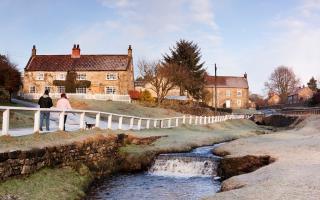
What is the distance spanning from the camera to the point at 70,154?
594 inches

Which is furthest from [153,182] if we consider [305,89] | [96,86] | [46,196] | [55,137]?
[305,89]

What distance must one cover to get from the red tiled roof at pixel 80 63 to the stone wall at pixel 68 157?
173ft

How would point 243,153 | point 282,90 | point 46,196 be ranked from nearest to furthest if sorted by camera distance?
point 46,196
point 243,153
point 282,90

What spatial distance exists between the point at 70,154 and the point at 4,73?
3285 cm

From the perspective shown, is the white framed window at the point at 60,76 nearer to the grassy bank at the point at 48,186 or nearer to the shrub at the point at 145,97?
the shrub at the point at 145,97

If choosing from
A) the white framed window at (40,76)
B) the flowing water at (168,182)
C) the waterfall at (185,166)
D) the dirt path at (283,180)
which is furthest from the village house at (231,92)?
the dirt path at (283,180)

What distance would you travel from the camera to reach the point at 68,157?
48.9 feet

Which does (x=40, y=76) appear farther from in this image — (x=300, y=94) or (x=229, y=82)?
(x=300, y=94)

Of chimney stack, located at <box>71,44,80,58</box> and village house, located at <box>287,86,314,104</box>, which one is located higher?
chimney stack, located at <box>71,44,80,58</box>

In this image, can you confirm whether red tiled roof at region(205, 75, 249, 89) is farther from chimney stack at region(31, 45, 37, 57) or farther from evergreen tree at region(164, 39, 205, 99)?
chimney stack at region(31, 45, 37, 57)

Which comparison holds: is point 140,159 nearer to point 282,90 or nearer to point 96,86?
point 96,86

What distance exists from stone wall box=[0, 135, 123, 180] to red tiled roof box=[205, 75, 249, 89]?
101 m

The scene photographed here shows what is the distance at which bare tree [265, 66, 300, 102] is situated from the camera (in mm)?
132000

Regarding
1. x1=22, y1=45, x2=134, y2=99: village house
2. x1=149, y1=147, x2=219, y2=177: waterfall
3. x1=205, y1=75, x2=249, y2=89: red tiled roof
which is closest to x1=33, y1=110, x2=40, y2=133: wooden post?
x1=149, y1=147, x2=219, y2=177: waterfall
